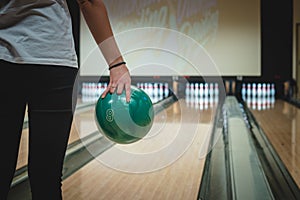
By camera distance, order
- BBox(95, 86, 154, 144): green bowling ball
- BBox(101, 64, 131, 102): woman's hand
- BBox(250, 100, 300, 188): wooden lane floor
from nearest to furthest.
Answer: BBox(101, 64, 131, 102): woman's hand → BBox(95, 86, 154, 144): green bowling ball → BBox(250, 100, 300, 188): wooden lane floor

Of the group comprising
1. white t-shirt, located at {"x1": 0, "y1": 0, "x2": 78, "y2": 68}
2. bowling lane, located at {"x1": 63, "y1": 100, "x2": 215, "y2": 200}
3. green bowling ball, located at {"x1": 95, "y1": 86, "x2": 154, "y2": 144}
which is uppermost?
white t-shirt, located at {"x1": 0, "y1": 0, "x2": 78, "y2": 68}

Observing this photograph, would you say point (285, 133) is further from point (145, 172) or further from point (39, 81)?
point (39, 81)

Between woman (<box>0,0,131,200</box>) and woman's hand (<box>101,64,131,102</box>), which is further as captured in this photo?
woman's hand (<box>101,64,131,102</box>)

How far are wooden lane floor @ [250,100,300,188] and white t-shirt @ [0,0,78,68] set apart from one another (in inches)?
47.5

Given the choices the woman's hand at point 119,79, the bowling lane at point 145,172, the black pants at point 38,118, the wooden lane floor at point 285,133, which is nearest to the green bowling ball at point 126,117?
the woman's hand at point 119,79

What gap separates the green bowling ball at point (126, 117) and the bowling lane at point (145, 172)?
517 millimetres

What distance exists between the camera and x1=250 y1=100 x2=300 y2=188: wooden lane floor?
1.94 m

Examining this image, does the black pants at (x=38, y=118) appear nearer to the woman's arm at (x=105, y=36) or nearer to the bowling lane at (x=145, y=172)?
the woman's arm at (x=105, y=36)

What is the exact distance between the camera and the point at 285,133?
2824 millimetres

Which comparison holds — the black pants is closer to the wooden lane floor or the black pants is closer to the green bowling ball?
the green bowling ball

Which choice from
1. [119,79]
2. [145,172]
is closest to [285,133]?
[145,172]

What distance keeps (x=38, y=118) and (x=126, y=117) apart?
0.32 meters

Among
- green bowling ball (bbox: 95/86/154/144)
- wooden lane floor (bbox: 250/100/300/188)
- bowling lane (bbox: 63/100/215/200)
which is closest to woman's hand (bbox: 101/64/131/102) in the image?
green bowling ball (bbox: 95/86/154/144)

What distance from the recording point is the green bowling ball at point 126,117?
0.95m
